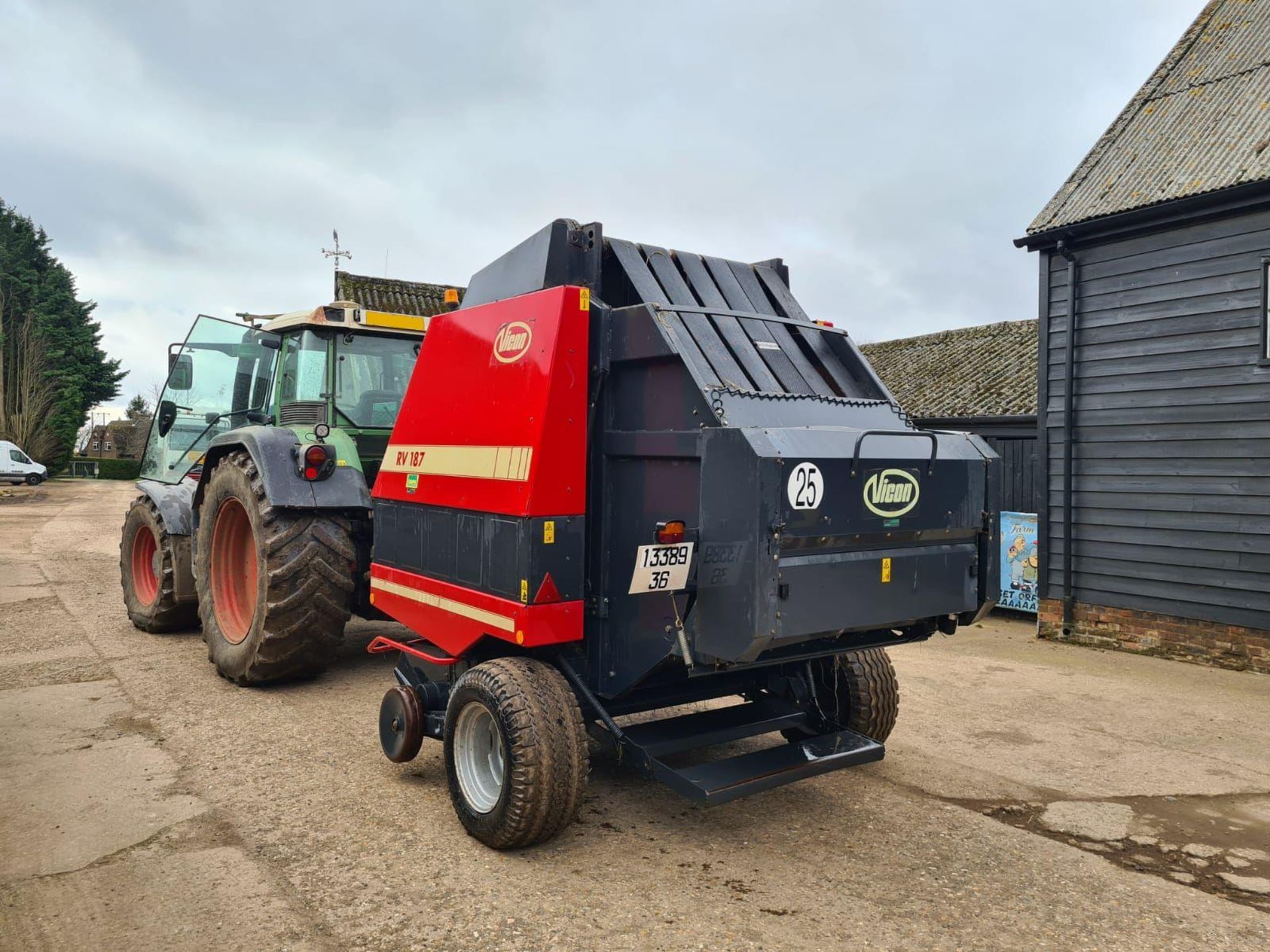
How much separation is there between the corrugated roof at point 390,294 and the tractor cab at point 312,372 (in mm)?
10131

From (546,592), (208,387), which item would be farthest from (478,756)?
(208,387)

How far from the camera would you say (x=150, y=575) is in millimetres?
8344

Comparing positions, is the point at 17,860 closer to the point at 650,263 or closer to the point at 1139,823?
the point at 650,263

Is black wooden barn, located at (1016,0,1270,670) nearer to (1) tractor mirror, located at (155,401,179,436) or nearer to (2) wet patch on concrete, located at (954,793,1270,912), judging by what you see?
(2) wet patch on concrete, located at (954,793,1270,912)

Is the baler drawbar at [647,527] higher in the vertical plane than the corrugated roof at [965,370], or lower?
lower

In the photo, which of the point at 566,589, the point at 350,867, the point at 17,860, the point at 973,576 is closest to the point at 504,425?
the point at 566,589

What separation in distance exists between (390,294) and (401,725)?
1594 centimetres

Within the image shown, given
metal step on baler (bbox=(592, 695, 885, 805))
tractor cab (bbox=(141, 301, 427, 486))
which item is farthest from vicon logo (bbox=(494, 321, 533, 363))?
tractor cab (bbox=(141, 301, 427, 486))

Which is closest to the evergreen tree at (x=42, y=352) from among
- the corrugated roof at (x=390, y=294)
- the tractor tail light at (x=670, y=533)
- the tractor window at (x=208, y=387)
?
the corrugated roof at (x=390, y=294)

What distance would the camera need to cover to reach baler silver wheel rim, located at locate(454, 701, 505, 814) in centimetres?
391

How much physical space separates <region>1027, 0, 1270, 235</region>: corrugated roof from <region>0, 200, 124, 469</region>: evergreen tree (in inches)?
1648

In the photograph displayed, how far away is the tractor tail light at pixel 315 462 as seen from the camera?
5.89 m

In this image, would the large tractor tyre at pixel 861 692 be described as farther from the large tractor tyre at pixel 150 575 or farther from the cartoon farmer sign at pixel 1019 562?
the cartoon farmer sign at pixel 1019 562

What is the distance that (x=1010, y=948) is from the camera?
3.11m
